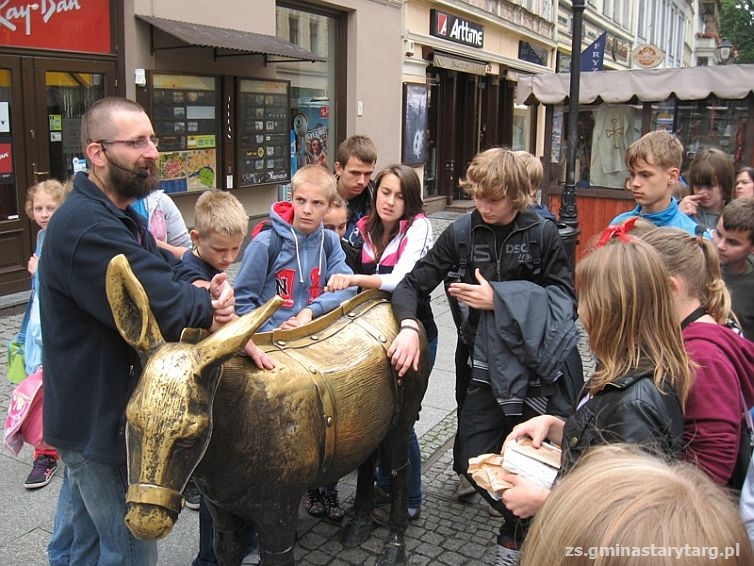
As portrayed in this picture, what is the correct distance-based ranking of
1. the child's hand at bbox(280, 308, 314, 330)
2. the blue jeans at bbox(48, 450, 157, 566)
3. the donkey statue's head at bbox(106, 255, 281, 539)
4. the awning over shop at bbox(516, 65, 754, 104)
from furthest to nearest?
the awning over shop at bbox(516, 65, 754, 104), the child's hand at bbox(280, 308, 314, 330), the blue jeans at bbox(48, 450, 157, 566), the donkey statue's head at bbox(106, 255, 281, 539)

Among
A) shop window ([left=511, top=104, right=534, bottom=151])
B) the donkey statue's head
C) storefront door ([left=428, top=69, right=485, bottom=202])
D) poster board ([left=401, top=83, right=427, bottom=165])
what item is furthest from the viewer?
shop window ([left=511, top=104, right=534, bottom=151])

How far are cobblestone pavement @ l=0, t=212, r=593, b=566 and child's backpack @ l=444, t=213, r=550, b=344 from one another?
3.54 ft

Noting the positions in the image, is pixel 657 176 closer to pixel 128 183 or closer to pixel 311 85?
pixel 128 183

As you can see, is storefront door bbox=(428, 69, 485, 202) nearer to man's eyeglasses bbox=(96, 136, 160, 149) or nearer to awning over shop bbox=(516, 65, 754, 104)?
awning over shop bbox=(516, 65, 754, 104)

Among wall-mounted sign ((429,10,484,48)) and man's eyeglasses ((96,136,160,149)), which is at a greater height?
wall-mounted sign ((429,10,484,48))

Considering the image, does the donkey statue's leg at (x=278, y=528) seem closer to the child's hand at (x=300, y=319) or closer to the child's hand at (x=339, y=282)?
the child's hand at (x=300, y=319)

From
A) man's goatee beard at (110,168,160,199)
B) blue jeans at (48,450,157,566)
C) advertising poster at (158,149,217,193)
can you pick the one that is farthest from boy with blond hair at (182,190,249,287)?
advertising poster at (158,149,217,193)

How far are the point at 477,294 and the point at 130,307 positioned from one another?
147 centimetres

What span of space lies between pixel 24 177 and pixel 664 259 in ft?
24.4

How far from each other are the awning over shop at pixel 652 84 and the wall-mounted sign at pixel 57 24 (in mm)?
5387

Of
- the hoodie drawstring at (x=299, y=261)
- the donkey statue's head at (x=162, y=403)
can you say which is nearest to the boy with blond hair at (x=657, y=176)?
the hoodie drawstring at (x=299, y=261)

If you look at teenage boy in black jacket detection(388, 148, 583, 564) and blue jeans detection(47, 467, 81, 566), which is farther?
teenage boy in black jacket detection(388, 148, 583, 564)

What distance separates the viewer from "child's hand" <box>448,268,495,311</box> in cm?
303

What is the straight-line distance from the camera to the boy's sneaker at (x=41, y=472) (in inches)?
161
